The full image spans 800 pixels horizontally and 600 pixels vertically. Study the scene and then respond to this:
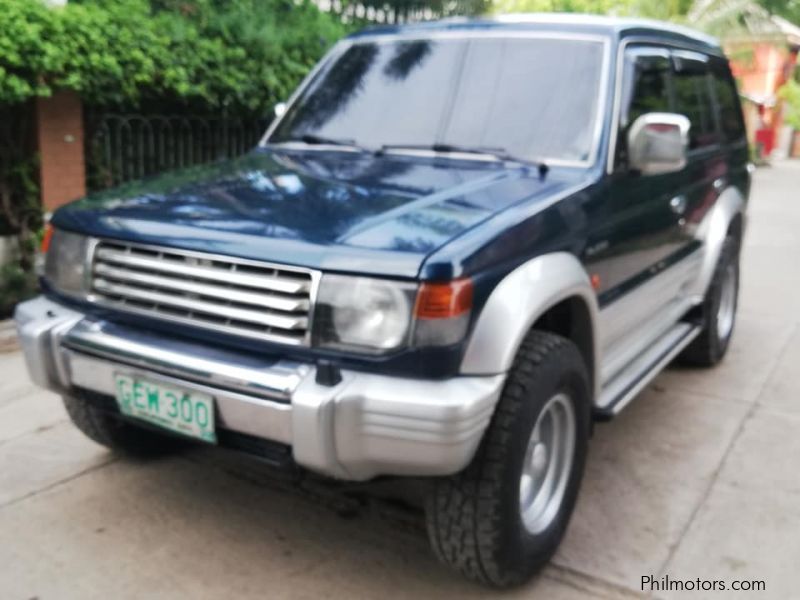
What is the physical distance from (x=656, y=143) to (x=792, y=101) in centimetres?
3241

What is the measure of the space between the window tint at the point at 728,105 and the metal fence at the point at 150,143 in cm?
401

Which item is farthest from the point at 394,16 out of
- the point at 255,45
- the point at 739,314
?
the point at 739,314

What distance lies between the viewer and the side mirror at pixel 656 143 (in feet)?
10.8

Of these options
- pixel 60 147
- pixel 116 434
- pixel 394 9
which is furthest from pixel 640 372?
pixel 394 9

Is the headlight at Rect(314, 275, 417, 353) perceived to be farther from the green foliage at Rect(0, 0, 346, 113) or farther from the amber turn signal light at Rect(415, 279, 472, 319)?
the green foliage at Rect(0, 0, 346, 113)

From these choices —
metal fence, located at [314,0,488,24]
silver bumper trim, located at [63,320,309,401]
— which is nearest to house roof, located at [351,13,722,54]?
silver bumper trim, located at [63,320,309,401]

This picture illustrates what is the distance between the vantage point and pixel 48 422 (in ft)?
13.7

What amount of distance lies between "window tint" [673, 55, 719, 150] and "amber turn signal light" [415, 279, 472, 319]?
99.2 inches

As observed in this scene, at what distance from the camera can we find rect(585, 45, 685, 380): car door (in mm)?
3330

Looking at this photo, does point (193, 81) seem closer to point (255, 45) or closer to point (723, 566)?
point (255, 45)

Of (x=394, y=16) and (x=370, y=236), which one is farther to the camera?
(x=394, y=16)

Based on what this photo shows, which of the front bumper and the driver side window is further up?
the driver side window

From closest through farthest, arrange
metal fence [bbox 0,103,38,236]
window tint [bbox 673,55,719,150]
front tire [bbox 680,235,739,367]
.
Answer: window tint [bbox 673,55,719,150] → front tire [bbox 680,235,739,367] → metal fence [bbox 0,103,38,236]

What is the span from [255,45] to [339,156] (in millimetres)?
3745
